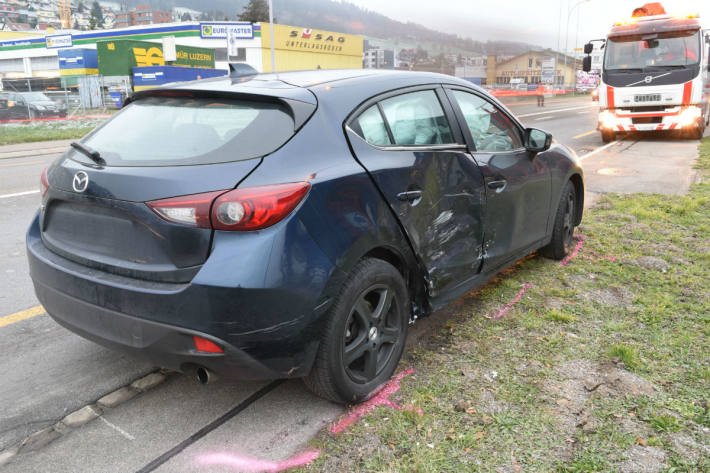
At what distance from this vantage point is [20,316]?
12.4 ft

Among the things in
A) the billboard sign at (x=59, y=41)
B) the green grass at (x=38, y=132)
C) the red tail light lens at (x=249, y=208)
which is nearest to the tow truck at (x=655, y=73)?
the green grass at (x=38, y=132)

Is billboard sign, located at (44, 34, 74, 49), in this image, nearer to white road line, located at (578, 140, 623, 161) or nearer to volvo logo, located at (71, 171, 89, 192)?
white road line, located at (578, 140, 623, 161)

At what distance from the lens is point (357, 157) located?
2.62m

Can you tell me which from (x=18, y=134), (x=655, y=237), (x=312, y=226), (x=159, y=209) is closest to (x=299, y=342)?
(x=312, y=226)

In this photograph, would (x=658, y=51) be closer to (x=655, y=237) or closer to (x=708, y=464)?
(x=655, y=237)

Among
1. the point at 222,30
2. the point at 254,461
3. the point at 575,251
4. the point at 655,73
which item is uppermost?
the point at 222,30

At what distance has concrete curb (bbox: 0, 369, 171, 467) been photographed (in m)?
2.43

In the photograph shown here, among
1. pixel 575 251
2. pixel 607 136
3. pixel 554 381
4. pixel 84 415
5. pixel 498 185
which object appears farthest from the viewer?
pixel 607 136

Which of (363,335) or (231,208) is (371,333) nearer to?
(363,335)

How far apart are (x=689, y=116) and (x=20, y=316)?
1461 centimetres

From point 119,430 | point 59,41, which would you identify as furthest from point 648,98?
point 59,41

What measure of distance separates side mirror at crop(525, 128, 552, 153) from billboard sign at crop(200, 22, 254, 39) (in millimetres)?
56088

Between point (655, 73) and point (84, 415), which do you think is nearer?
point (84, 415)

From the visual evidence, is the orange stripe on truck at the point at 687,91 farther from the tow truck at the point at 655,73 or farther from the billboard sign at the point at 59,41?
the billboard sign at the point at 59,41
